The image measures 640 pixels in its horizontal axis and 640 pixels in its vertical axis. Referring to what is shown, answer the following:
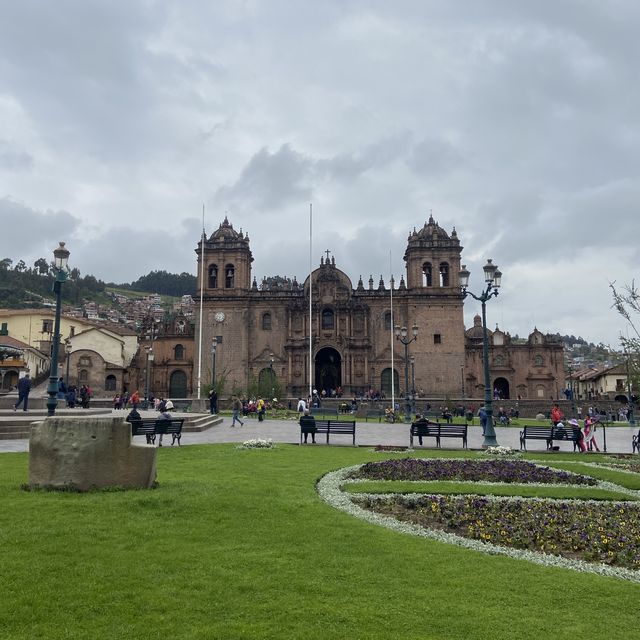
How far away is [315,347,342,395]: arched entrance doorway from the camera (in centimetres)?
5631

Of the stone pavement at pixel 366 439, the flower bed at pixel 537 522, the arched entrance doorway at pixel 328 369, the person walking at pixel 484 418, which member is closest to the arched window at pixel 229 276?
the arched entrance doorway at pixel 328 369

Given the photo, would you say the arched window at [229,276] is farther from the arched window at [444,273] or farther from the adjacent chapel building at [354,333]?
the arched window at [444,273]

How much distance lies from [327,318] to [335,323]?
1192 millimetres

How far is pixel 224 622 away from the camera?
14.5 ft

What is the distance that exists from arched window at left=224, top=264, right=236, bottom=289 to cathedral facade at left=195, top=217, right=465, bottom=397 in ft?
0.32

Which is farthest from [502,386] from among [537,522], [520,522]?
[520,522]

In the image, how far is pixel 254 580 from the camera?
17.3ft

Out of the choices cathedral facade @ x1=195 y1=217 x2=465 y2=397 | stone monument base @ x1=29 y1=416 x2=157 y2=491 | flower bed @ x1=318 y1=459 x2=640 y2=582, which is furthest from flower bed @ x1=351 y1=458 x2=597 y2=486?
cathedral facade @ x1=195 y1=217 x2=465 y2=397

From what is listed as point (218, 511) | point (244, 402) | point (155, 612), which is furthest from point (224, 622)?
point (244, 402)

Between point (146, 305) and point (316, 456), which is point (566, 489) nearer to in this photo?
point (316, 456)

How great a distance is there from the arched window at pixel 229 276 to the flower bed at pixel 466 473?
45.1 meters

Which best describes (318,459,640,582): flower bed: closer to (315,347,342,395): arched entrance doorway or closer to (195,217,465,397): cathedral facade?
(195,217,465,397): cathedral facade

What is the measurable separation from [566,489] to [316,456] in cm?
616

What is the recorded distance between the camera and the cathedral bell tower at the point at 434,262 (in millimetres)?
55500
